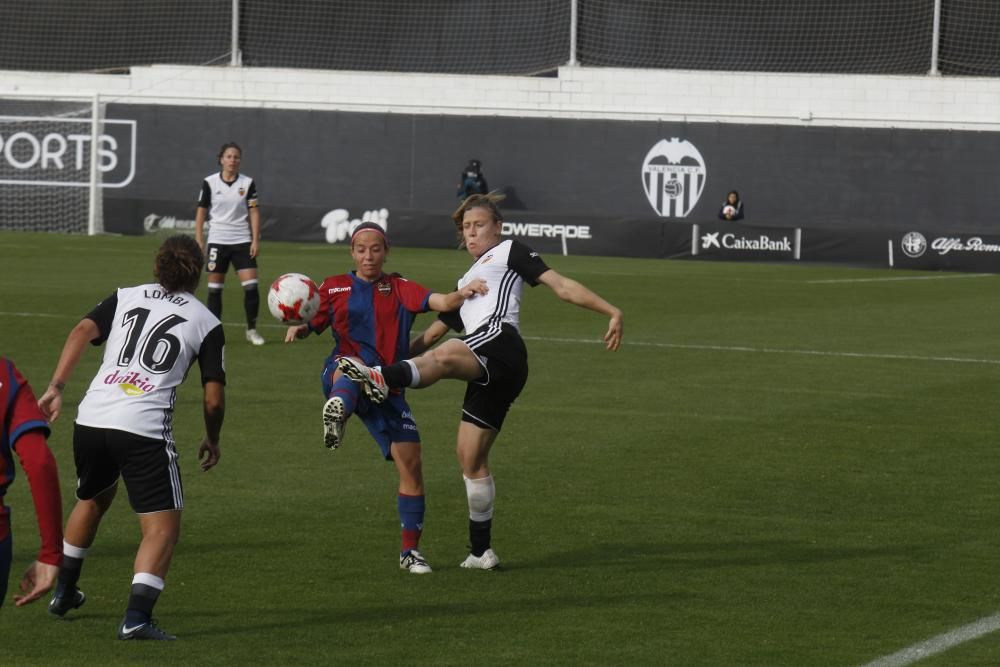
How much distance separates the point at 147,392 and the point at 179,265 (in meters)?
0.55

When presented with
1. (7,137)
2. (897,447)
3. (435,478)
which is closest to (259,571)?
(435,478)

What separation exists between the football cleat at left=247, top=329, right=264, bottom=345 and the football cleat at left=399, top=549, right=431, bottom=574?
10.3m

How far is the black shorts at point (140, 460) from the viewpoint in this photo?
21.3 ft

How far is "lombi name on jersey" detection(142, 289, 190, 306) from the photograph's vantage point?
6645mm

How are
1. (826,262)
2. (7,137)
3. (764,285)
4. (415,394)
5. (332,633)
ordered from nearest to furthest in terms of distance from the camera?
(332,633) → (415,394) → (764,285) → (826,262) → (7,137)

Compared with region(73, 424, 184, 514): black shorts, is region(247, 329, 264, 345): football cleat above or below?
below

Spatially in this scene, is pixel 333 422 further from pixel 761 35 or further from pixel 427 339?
pixel 761 35

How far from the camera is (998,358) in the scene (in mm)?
18359

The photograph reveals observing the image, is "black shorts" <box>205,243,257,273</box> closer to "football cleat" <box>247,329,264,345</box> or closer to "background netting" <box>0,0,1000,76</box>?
"football cleat" <box>247,329,264,345</box>

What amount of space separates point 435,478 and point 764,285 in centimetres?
1875

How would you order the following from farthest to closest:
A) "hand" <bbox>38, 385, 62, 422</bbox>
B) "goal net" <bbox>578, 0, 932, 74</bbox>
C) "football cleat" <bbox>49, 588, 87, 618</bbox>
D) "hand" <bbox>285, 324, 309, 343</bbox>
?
"goal net" <bbox>578, 0, 932, 74</bbox> → "hand" <bbox>285, 324, 309, 343</bbox> → "football cleat" <bbox>49, 588, 87, 618</bbox> → "hand" <bbox>38, 385, 62, 422</bbox>

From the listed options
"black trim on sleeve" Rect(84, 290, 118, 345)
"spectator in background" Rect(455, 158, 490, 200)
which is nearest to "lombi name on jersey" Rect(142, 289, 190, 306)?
"black trim on sleeve" Rect(84, 290, 118, 345)

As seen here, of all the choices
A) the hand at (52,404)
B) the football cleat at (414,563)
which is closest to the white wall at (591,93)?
the football cleat at (414,563)

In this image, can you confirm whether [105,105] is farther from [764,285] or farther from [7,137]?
[764,285]
